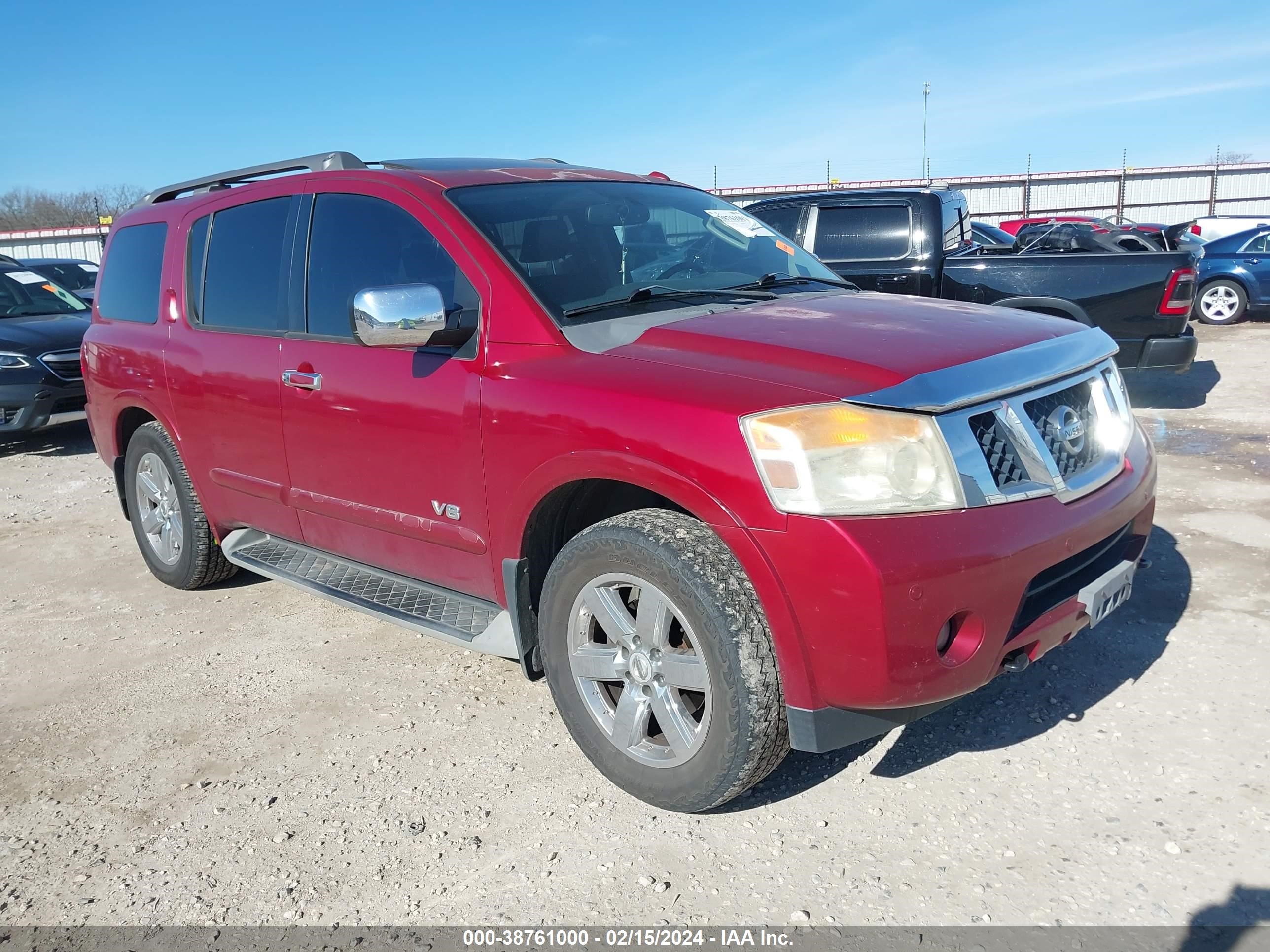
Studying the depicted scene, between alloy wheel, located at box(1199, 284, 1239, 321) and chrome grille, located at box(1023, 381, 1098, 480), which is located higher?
chrome grille, located at box(1023, 381, 1098, 480)

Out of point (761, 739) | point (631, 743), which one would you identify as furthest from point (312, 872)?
point (761, 739)

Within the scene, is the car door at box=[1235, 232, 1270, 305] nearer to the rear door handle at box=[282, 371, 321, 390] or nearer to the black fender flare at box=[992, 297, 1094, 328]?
the black fender flare at box=[992, 297, 1094, 328]

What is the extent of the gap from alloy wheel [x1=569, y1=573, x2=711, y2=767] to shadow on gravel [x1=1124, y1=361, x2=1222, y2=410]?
652 centimetres

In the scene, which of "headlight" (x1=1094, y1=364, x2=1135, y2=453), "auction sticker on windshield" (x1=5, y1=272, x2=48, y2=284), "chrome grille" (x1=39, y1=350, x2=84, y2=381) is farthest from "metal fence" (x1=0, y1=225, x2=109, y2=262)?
"headlight" (x1=1094, y1=364, x2=1135, y2=453)

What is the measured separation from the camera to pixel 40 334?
8859 millimetres

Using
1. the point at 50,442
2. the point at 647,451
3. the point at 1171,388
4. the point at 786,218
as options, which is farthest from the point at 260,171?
the point at 1171,388

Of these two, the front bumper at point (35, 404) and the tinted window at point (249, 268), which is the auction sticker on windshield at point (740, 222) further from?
the front bumper at point (35, 404)

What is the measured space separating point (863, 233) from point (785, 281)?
13.9 ft

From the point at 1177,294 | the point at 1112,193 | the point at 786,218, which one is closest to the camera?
the point at 1177,294

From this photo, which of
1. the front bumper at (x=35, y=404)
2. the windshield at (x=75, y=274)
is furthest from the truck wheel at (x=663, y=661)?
the windshield at (x=75, y=274)

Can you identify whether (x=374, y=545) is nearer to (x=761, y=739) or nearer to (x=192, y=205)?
(x=761, y=739)

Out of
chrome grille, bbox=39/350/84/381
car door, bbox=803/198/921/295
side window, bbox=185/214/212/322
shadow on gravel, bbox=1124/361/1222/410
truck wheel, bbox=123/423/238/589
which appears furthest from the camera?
chrome grille, bbox=39/350/84/381

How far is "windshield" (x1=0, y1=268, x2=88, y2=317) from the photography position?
9617 mm

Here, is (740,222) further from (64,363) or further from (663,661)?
(64,363)
